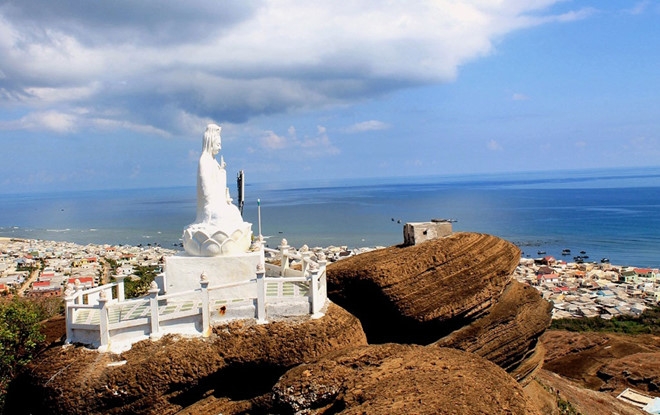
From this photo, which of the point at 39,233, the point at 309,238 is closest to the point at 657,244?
the point at 309,238

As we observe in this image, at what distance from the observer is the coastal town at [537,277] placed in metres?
35.9

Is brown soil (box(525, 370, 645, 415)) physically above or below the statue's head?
below

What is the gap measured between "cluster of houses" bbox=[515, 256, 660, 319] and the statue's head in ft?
99.3

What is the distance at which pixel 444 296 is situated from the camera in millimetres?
12672

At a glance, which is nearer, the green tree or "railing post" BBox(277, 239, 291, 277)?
the green tree

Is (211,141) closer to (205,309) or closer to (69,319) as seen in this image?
(205,309)

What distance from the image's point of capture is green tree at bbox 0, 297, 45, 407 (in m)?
12.9

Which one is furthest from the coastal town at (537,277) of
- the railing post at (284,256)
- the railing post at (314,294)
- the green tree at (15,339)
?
the railing post at (314,294)

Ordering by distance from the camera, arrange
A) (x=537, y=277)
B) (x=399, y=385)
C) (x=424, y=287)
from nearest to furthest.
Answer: (x=399, y=385) → (x=424, y=287) → (x=537, y=277)

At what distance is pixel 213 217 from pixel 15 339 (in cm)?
657

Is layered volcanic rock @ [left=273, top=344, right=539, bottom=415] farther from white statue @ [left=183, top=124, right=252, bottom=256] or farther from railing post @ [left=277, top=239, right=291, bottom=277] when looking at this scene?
railing post @ [left=277, top=239, right=291, bottom=277]

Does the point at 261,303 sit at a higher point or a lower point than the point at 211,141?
lower


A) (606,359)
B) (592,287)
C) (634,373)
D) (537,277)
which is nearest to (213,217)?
(634,373)

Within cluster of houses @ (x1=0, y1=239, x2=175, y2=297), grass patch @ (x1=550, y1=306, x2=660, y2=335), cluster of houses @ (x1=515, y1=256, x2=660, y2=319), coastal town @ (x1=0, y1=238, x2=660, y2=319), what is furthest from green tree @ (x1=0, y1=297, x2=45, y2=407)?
cluster of houses @ (x1=515, y1=256, x2=660, y2=319)
